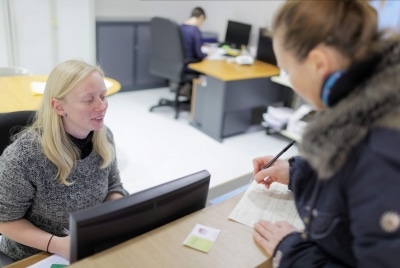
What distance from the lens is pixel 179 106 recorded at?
473 centimetres

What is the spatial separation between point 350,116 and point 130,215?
54cm

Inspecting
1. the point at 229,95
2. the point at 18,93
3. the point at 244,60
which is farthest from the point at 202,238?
the point at 244,60

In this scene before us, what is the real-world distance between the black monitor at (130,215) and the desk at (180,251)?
0.02m

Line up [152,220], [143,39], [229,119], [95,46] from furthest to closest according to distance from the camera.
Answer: [143,39]
[95,46]
[229,119]
[152,220]

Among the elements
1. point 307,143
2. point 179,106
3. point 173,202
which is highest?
point 307,143

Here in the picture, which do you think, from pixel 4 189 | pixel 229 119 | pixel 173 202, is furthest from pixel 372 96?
pixel 229 119

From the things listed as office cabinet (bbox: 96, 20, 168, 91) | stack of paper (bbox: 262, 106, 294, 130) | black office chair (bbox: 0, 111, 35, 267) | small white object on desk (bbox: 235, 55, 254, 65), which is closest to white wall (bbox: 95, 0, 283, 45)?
office cabinet (bbox: 96, 20, 168, 91)

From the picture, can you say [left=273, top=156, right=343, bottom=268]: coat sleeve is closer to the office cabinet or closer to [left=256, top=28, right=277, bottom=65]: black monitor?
[left=256, top=28, right=277, bottom=65]: black monitor

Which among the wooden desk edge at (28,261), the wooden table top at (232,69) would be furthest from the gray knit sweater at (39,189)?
the wooden table top at (232,69)

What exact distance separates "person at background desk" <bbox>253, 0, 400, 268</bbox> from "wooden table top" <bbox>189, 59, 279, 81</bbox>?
2.93 meters

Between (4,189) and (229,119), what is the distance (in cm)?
290

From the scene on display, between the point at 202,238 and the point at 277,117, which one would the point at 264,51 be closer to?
the point at 277,117

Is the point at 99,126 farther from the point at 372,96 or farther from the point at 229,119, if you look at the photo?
the point at 229,119

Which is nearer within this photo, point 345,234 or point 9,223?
point 345,234
